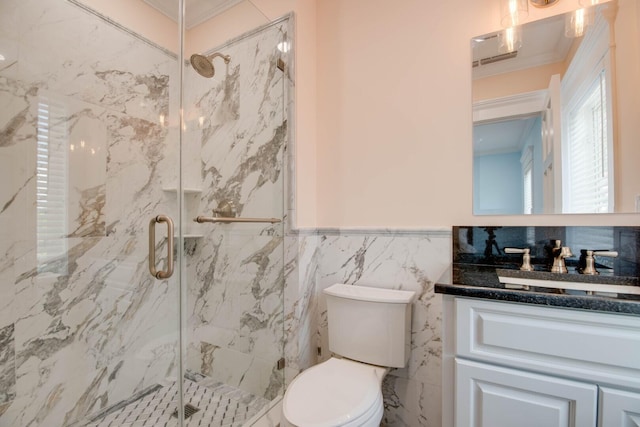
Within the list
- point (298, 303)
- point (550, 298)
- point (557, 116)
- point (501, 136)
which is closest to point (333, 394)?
point (298, 303)

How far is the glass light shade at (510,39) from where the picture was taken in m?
1.32

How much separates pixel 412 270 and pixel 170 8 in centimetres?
194

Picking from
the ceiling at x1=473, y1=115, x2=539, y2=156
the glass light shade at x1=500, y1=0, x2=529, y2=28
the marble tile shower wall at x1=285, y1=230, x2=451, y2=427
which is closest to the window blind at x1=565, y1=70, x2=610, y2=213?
the ceiling at x1=473, y1=115, x2=539, y2=156

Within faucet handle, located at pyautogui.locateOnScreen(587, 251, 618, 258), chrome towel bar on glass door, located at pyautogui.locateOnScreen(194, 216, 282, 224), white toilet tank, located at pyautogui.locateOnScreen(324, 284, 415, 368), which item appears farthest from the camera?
chrome towel bar on glass door, located at pyautogui.locateOnScreen(194, 216, 282, 224)

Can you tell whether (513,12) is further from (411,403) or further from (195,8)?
(411,403)

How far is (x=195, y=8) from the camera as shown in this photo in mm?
1515

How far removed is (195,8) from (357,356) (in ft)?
6.47

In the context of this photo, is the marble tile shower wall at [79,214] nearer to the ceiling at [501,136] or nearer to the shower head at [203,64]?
the shower head at [203,64]

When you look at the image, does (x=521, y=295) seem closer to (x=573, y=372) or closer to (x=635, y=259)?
(x=573, y=372)

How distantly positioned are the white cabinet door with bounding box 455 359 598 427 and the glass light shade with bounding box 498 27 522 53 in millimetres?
1364

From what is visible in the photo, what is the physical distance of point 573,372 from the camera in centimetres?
82

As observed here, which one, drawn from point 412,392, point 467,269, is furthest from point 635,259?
point 412,392

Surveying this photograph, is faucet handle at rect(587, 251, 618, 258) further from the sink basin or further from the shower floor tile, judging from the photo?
the shower floor tile

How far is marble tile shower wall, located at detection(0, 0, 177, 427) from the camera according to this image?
1.27 metres
